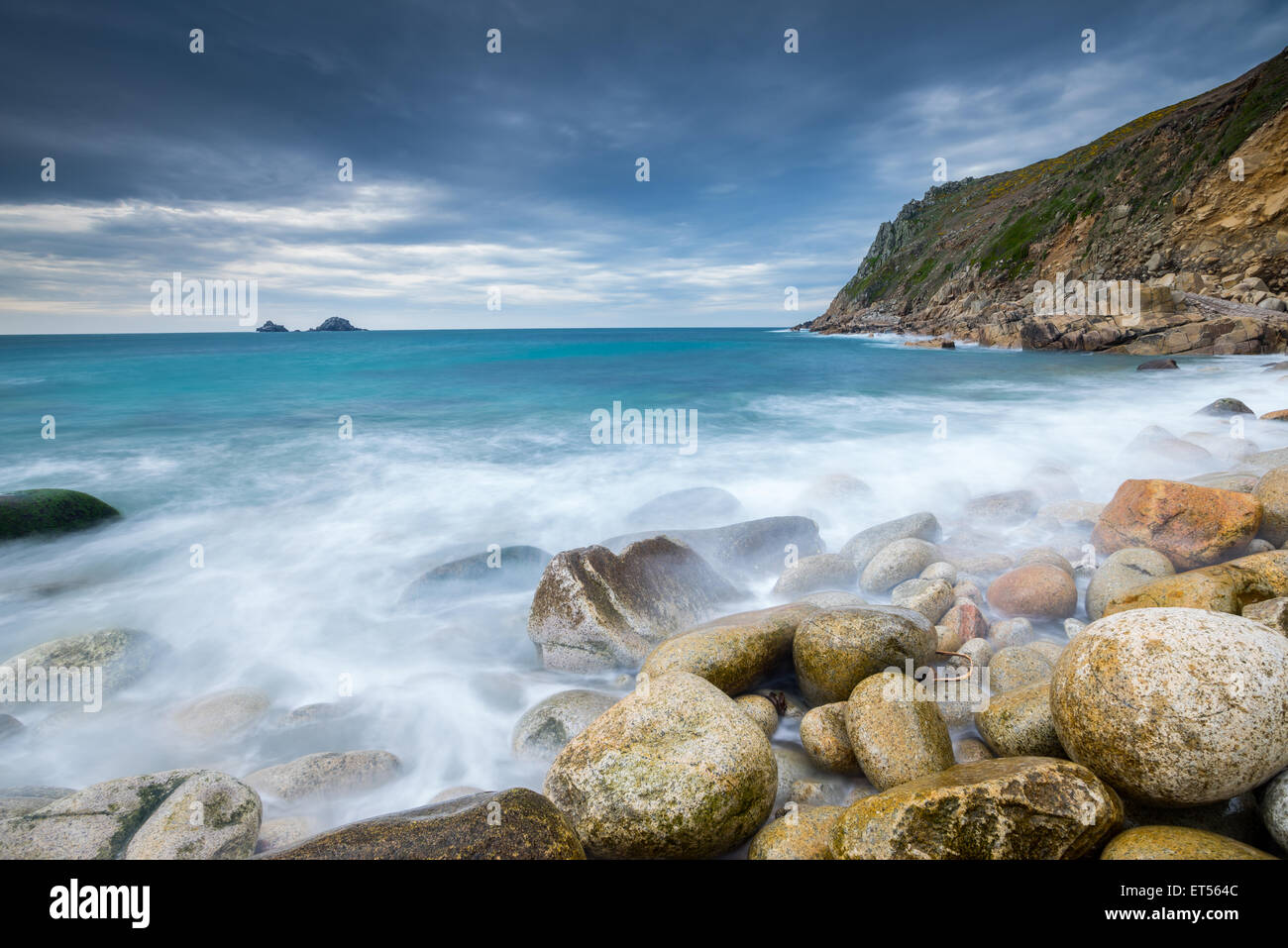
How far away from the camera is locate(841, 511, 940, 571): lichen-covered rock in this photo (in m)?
8.59

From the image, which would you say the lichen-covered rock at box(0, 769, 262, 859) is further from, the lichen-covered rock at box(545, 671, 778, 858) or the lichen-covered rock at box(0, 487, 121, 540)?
the lichen-covered rock at box(0, 487, 121, 540)

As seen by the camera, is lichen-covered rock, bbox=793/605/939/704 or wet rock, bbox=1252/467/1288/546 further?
wet rock, bbox=1252/467/1288/546

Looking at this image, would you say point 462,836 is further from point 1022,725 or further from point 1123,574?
point 1123,574

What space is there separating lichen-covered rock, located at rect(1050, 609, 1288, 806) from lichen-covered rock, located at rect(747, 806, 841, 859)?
1520 mm

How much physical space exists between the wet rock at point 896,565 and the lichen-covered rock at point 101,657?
901 centimetres

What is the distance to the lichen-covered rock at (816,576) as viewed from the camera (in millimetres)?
7906

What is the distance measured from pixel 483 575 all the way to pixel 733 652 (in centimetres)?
499

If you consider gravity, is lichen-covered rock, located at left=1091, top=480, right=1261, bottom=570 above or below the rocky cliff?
below

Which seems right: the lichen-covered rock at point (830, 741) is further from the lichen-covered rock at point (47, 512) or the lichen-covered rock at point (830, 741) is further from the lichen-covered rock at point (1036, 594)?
the lichen-covered rock at point (47, 512)

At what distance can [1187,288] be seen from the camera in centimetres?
3731

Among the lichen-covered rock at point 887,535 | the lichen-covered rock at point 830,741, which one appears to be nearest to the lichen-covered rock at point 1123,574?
the lichen-covered rock at point 887,535

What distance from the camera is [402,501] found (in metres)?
13.2

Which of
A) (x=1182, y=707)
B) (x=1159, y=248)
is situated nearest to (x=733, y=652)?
(x=1182, y=707)

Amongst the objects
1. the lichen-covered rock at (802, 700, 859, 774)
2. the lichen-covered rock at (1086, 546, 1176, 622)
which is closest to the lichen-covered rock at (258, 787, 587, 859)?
the lichen-covered rock at (802, 700, 859, 774)
